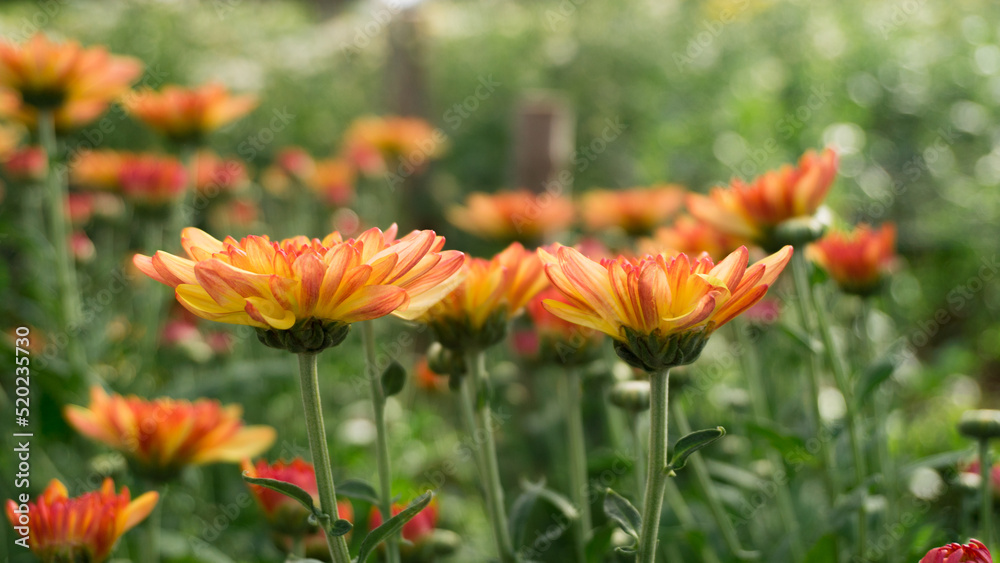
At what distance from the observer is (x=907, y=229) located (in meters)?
4.61

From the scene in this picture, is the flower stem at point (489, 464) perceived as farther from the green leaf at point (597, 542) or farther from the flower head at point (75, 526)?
the flower head at point (75, 526)

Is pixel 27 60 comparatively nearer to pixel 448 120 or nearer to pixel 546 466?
pixel 546 466

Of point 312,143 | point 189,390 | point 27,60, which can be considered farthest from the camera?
point 312,143

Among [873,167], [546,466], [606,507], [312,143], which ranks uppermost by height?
[312,143]

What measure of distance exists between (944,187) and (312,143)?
4.15 meters

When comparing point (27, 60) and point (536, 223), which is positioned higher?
point (27, 60)

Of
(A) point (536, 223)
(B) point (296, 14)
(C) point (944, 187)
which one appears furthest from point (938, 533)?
(B) point (296, 14)

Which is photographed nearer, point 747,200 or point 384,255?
point 384,255

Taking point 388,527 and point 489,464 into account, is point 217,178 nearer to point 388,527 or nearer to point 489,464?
point 489,464

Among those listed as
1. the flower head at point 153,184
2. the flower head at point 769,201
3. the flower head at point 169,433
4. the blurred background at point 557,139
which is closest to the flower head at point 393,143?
the blurred background at point 557,139

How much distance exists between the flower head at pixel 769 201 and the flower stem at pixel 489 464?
41 centimetres

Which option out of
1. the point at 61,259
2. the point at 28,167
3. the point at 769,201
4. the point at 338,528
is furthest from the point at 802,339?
the point at 28,167

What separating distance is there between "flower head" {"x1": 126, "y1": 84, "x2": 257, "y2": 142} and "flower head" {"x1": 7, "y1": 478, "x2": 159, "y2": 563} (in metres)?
1.25

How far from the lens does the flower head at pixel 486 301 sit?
2.91 feet
